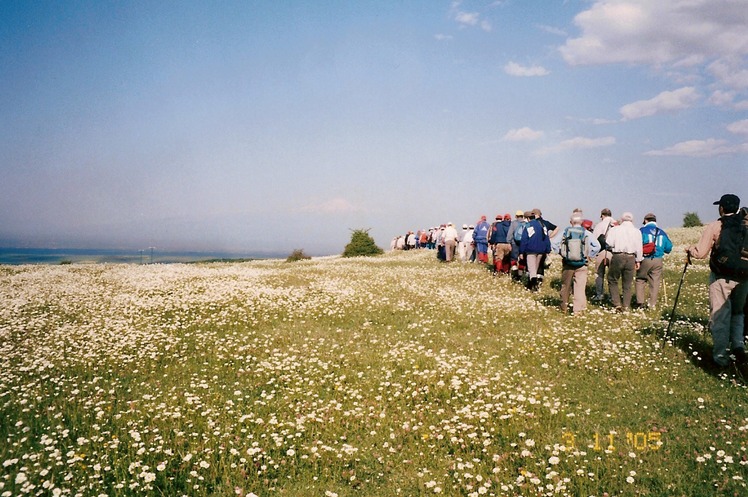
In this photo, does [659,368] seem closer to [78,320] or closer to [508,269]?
[508,269]

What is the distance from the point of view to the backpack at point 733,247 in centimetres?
895

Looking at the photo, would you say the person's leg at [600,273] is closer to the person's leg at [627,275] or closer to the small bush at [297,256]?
the person's leg at [627,275]

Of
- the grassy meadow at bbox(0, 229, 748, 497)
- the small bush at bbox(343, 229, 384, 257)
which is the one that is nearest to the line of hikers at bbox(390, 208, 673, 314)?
the grassy meadow at bbox(0, 229, 748, 497)

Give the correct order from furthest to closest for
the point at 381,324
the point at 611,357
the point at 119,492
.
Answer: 1. the point at 381,324
2. the point at 611,357
3. the point at 119,492

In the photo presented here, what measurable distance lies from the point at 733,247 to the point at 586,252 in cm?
559

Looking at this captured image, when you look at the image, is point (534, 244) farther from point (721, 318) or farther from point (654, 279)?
point (721, 318)

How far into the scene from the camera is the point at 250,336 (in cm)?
1306

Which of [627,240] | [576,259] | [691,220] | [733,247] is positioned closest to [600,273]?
[627,240]

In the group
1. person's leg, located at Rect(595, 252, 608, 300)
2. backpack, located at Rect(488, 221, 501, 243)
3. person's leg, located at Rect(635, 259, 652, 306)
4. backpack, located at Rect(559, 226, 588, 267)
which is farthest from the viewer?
backpack, located at Rect(488, 221, 501, 243)

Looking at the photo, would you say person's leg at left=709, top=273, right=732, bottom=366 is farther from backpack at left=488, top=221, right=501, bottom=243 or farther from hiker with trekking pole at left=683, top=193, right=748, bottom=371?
backpack at left=488, top=221, right=501, bottom=243

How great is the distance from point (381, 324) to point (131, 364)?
23.1 ft

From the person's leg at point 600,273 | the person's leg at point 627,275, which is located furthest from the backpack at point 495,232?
the person's leg at point 627,275

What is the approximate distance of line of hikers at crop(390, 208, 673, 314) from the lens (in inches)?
577

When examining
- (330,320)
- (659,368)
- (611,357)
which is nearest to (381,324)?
(330,320)
